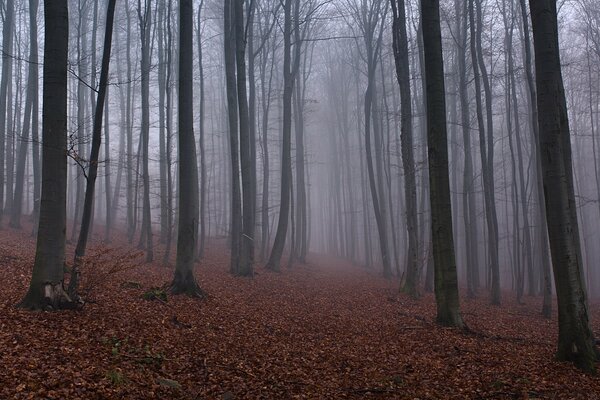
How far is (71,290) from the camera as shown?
7.25 m

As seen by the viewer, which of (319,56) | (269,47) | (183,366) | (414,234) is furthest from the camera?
(319,56)

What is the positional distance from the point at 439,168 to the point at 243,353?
5.40 metres

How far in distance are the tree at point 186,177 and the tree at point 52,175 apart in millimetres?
3426

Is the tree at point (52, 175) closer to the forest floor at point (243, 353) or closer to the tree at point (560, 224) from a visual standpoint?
the forest floor at point (243, 353)

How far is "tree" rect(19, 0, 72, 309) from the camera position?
6.76 meters

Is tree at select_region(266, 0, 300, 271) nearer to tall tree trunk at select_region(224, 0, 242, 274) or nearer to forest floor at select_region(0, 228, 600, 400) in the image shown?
tall tree trunk at select_region(224, 0, 242, 274)

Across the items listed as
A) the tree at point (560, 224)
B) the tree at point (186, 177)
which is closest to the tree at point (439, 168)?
the tree at point (560, 224)

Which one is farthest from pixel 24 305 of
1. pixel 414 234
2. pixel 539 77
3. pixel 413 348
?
pixel 414 234

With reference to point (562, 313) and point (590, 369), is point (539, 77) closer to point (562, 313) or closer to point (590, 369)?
point (562, 313)

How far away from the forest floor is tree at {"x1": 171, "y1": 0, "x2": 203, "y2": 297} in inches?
30.5

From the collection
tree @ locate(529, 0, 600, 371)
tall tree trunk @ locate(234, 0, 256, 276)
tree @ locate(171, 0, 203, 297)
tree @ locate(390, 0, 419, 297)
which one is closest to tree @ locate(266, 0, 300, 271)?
tall tree trunk @ locate(234, 0, 256, 276)

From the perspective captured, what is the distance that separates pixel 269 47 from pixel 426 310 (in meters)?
16.3

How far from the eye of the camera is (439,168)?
936 centimetres

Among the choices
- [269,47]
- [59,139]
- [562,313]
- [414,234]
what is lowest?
[562,313]
